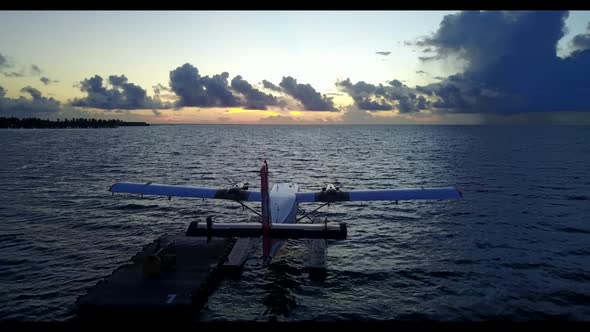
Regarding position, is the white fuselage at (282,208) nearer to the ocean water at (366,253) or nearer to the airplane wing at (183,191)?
the airplane wing at (183,191)

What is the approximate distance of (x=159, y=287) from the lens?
17.0 metres

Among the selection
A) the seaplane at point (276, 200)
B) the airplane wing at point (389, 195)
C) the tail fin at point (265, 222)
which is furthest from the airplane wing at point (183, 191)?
the tail fin at point (265, 222)

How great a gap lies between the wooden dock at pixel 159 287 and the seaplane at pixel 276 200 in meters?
2.40

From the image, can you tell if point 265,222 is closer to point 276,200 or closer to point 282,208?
point 282,208

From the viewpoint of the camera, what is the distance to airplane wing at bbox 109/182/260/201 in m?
23.7

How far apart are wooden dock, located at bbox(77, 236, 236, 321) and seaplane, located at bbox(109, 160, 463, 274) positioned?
2.40 meters

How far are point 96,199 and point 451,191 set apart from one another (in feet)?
117

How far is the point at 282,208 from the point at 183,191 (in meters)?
6.92

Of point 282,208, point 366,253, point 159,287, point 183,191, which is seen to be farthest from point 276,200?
point 159,287

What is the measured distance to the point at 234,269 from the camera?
2050 centimetres

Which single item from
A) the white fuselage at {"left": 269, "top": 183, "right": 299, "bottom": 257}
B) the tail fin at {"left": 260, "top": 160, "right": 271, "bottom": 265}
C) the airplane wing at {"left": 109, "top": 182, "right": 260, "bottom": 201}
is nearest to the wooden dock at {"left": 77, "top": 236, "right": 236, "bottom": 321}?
the tail fin at {"left": 260, "top": 160, "right": 271, "bottom": 265}

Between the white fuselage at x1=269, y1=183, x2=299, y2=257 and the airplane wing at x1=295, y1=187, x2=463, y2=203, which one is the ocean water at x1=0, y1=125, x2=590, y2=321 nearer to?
the white fuselage at x1=269, y1=183, x2=299, y2=257

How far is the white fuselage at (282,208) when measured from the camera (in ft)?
67.1

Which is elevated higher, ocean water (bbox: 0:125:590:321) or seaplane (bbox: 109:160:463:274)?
seaplane (bbox: 109:160:463:274)
